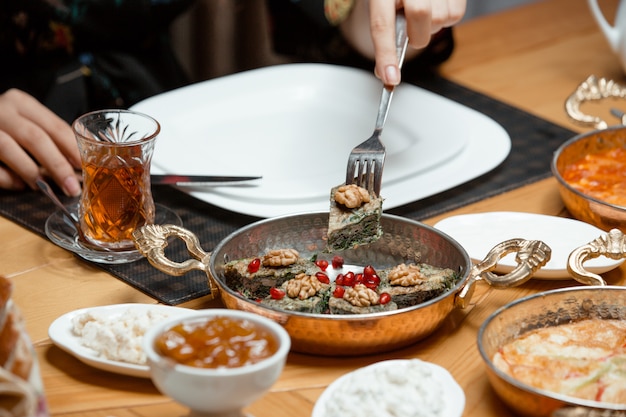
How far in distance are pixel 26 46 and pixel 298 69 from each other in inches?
24.6

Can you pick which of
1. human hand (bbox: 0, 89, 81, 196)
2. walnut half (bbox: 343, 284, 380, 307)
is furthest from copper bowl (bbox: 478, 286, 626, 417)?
human hand (bbox: 0, 89, 81, 196)

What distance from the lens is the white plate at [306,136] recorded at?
5.24 ft

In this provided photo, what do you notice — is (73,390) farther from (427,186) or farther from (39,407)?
(427,186)

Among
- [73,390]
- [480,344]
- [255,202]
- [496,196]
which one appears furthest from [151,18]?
[480,344]

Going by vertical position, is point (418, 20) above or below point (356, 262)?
above

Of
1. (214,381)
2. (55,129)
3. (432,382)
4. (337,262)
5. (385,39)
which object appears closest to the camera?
(214,381)

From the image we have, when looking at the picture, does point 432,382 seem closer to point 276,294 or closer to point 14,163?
point 276,294

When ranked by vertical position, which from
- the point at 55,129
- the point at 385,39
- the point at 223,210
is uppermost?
the point at 385,39

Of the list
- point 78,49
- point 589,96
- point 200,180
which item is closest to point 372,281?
point 200,180

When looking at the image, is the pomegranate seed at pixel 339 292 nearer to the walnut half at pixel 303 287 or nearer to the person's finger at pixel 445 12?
the walnut half at pixel 303 287

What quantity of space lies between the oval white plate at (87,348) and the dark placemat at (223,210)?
0.12 meters

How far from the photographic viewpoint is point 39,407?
2.88ft

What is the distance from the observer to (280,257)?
4.16 feet

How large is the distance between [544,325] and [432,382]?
0.74 feet
